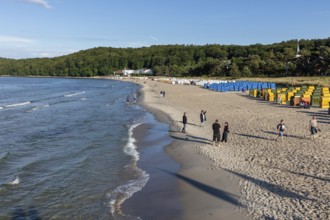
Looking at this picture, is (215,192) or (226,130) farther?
(226,130)

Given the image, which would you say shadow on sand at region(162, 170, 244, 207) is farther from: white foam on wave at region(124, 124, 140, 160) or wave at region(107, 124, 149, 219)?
white foam on wave at region(124, 124, 140, 160)

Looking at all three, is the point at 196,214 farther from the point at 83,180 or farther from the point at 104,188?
the point at 83,180

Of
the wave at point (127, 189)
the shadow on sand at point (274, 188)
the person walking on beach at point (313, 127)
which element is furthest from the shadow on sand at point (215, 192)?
the person walking on beach at point (313, 127)

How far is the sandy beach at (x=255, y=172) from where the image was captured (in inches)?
446

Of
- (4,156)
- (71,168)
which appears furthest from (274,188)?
(4,156)

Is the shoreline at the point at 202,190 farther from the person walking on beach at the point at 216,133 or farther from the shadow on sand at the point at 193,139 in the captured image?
the shadow on sand at the point at 193,139

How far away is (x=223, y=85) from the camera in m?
63.5

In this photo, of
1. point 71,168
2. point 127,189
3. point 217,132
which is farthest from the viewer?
point 217,132

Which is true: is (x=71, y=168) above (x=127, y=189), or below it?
below

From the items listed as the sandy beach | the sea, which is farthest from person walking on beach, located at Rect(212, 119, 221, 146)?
the sea

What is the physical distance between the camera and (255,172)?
14.9 metres

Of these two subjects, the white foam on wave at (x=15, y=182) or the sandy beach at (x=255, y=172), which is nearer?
the sandy beach at (x=255, y=172)

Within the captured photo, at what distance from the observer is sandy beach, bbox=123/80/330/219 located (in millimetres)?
11336

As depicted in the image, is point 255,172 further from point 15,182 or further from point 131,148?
point 15,182
